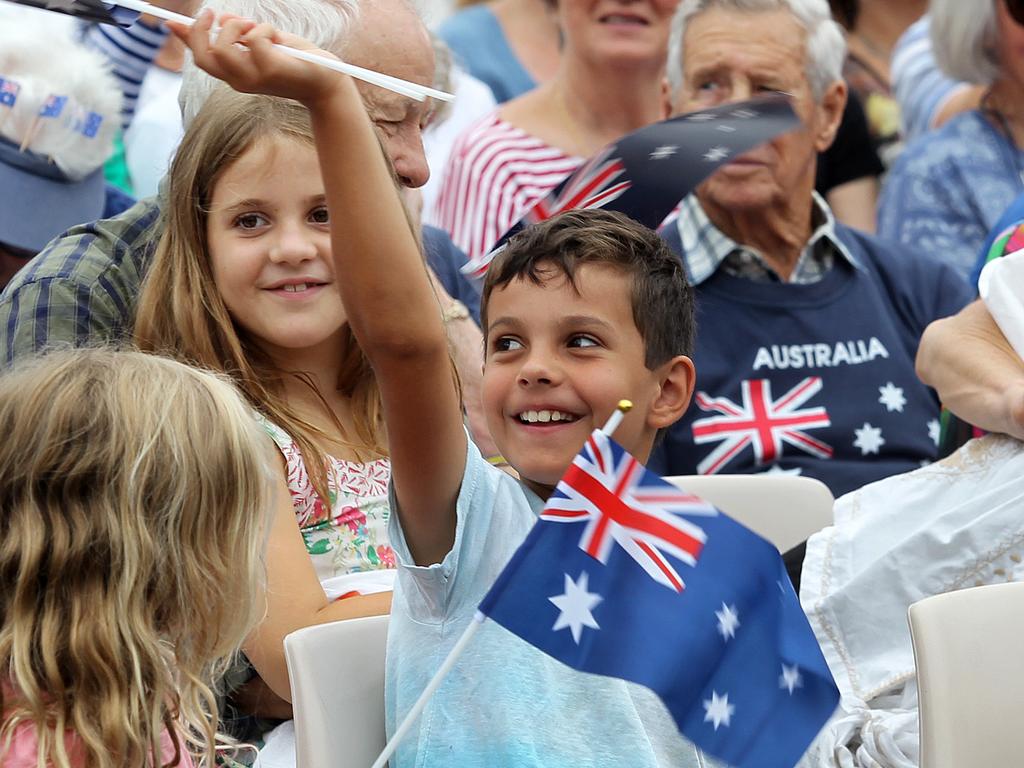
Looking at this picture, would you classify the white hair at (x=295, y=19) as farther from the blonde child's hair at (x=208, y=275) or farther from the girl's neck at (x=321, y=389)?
the girl's neck at (x=321, y=389)

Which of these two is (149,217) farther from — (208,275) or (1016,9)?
(1016,9)

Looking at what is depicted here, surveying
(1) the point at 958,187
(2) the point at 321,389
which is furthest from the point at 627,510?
(1) the point at 958,187

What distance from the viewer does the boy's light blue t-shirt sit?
6.64ft

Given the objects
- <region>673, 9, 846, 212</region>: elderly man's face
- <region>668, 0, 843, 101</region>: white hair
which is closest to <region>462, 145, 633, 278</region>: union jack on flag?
<region>673, 9, 846, 212</region>: elderly man's face

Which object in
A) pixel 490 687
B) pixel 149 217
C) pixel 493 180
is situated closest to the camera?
pixel 490 687

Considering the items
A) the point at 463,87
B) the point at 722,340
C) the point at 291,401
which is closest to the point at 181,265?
the point at 291,401

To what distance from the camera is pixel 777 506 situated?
10.3 feet

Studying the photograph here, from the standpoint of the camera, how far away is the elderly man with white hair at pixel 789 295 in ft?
11.9

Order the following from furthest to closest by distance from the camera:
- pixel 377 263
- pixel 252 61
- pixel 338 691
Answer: pixel 338 691
pixel 377 263
pixel 252 61

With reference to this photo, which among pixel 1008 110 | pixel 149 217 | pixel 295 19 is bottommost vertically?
pixel 1008 110

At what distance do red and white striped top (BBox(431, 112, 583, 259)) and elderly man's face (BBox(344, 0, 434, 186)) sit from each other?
1.35 meters

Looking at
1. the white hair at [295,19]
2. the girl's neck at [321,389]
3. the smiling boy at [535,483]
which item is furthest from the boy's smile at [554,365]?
the white hair at [295,19]

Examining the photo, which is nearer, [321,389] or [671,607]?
[671,607]

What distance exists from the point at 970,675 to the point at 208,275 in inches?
50.3
